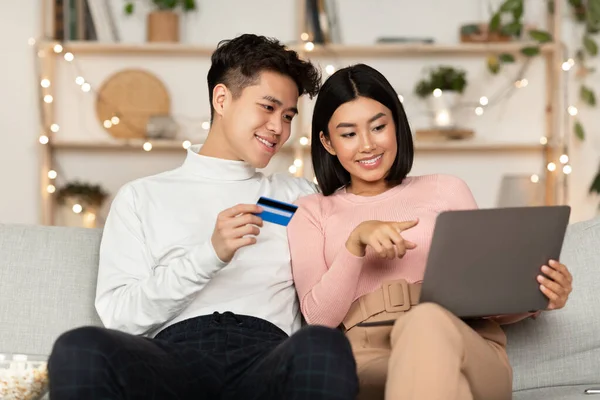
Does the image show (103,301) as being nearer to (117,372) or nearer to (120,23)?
(117,372)

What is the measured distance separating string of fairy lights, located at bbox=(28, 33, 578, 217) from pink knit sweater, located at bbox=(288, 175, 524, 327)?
77.1 inches

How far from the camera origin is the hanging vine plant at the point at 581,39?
3893mm

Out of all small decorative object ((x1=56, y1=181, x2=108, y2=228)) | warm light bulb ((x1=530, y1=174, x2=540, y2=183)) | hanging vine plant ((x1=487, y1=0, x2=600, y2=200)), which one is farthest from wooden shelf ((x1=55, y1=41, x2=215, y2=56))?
warm light bulb ((x1=530, y1=174, x2=540, y2=183))

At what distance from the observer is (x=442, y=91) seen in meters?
3.95

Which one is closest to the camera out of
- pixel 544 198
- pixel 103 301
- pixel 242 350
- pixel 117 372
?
pixel 117 372

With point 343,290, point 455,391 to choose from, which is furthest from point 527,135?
point 455,391

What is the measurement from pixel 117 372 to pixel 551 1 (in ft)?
10.6

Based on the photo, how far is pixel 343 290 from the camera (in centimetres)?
176

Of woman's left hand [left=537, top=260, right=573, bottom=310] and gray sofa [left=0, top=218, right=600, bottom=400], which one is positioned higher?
woman's left hand [left=537, top=260, right=573, bottom=310]

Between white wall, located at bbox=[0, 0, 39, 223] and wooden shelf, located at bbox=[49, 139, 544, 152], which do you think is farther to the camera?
white wall, located at bbox=[0, 0, 39, 223]

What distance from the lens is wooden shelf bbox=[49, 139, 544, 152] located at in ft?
13.0

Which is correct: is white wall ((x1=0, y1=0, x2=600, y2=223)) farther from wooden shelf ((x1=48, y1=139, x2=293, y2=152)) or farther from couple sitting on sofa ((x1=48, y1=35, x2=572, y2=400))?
couple sitting on sofa ((x1=48, y1=35, x2=572, y2=400))

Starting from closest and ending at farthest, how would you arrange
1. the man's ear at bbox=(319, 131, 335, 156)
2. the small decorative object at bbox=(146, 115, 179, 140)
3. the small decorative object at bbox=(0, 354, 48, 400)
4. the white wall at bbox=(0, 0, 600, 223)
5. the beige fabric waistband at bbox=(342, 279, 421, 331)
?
the small decorative object at bbox=(0, 354, 48, 400), the beige fabric waistband at bbox=(342, 279, 421, 331), the man's ear at bbox=(319, 131, 335, 156), the small decorative object at bbox=(146, 115, 179, 140), the white wall at bbox=(0, 0, 600, 223)

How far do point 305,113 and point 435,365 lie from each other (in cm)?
274
